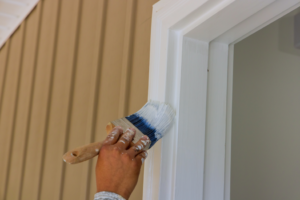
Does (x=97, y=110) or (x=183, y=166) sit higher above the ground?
(x=97, y=110)

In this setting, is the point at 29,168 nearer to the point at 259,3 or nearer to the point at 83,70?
the point at 83,70

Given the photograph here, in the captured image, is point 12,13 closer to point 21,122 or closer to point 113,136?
point 21,122

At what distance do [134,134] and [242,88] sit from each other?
37.5 inches

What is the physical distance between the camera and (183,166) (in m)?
0.70

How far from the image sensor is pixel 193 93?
0.73 m

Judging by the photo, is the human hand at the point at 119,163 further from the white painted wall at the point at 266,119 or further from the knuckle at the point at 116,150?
the white painted wall at the point at 266,119

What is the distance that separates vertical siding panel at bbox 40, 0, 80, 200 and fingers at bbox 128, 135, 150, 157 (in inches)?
27.2

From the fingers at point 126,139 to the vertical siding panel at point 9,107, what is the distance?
1498mm

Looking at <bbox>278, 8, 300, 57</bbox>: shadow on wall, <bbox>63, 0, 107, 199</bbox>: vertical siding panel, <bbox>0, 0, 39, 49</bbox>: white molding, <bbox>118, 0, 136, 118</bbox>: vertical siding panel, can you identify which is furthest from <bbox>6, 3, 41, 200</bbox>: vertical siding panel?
<bbox>278, 8, 300, 57</bbox>: shadow on wall

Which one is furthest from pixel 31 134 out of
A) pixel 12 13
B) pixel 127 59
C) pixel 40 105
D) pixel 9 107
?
pixel 12 13

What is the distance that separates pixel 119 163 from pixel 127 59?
16.2 inches

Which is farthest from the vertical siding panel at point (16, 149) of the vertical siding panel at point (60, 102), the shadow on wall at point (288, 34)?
the shadow on wall at point (288, 34)

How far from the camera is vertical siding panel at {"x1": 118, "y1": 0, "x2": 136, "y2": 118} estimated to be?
0.90m

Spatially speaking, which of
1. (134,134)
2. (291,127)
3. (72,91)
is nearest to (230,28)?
(134,134)
